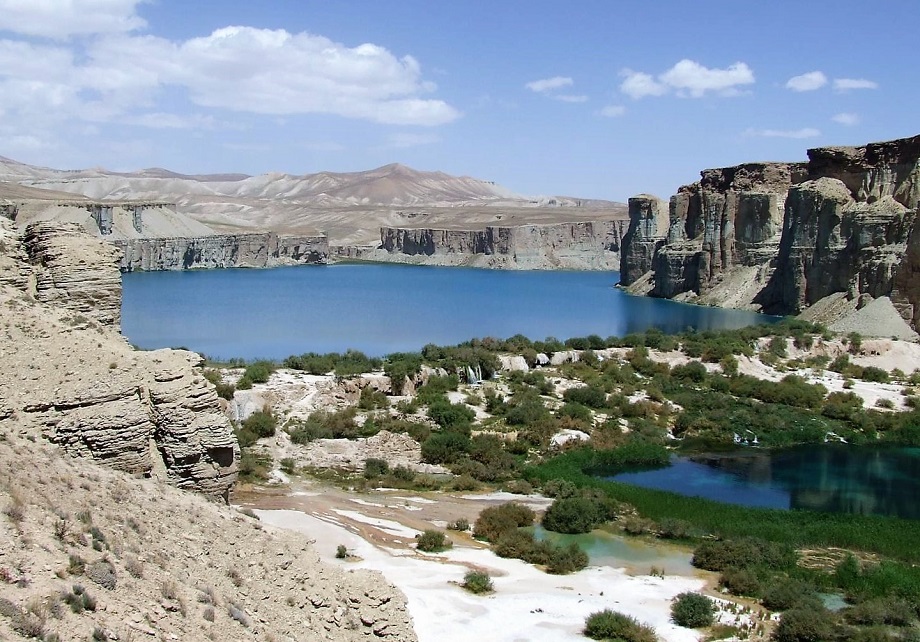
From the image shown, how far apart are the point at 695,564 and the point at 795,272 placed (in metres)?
54.9

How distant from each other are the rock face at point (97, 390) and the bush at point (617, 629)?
18.5ft

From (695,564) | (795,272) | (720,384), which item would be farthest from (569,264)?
(695,564)

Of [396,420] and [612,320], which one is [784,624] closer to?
[396,420]

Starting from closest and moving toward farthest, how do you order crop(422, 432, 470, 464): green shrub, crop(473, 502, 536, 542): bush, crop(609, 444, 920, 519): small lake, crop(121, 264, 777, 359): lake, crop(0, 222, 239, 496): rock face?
crop(0, 222, 239, 496): rock face, crop(473, 502, 536, 542): bush, crop(609, 444, 920, 519): small lake, crop(422, 432, 470, 464): green shrub, crop(121, 264, 777, 359): lake

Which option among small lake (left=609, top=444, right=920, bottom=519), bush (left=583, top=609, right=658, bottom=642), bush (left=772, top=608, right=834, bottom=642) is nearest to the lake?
small lake (left=609, top=444, right=920, bottom=519)

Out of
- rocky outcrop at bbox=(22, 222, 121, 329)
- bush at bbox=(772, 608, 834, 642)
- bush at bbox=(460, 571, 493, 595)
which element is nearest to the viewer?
bush at bbox=(772, 608, 834, 642)

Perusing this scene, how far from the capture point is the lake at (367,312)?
4806cm

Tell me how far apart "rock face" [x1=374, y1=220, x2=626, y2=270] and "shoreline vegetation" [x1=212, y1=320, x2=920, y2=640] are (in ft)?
286

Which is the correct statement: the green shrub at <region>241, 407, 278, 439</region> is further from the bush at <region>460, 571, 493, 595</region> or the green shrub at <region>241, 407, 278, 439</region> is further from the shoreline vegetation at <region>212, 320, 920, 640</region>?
the bush at <region>460, 571, 493, 595</region>

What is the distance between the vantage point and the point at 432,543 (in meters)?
17.2

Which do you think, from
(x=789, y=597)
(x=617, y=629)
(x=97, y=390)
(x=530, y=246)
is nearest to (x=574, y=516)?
(x=789, y=597)

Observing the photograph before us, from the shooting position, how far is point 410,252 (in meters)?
146

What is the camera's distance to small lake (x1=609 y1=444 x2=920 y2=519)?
23781mm

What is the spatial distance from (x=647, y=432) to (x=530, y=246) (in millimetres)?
105635
